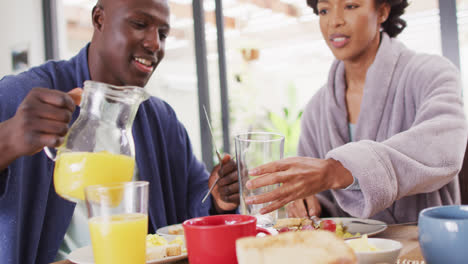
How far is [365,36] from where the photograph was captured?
Result: 1.68m

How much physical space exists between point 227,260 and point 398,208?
98 centimetres

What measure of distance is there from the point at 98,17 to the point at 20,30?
346 cm

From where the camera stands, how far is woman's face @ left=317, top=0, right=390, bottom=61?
1.65 m

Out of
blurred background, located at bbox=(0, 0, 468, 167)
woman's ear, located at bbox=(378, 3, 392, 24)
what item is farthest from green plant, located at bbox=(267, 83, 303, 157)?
woman's ear, located at bbox=(378, 3, 392, 24)

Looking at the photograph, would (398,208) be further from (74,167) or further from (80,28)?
(80,28)

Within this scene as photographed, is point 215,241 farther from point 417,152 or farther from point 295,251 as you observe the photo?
point 417,152

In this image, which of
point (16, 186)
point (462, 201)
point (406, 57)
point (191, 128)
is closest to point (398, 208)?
point (462, 201)

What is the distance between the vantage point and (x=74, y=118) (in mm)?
1520

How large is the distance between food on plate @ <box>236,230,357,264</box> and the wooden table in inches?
12.2

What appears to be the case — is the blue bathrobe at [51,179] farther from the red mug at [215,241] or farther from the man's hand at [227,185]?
the red mug at [215,241]

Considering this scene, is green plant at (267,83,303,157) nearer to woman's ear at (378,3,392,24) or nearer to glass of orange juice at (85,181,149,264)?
woman's ear at (378,3,392,24)

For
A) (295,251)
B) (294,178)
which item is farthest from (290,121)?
(295,251)

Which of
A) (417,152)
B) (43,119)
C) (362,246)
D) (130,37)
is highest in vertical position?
(130,37)

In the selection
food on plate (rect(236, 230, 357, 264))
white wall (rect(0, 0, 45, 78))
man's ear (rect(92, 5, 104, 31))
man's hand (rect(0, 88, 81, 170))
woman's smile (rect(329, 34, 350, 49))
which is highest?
white wall (rect(0, 0, 45, 78))
